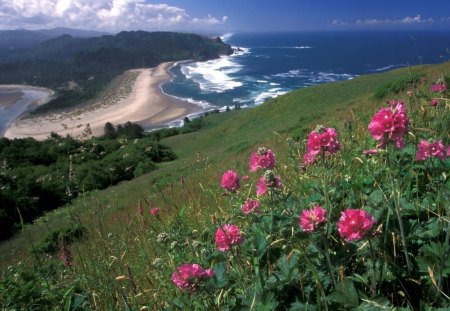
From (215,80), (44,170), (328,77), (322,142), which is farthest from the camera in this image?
(215,80)

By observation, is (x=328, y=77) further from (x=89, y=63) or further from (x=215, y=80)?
(x=89, y=63)

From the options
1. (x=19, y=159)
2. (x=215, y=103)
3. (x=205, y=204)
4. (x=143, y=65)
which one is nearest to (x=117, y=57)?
(x=143, y=65)

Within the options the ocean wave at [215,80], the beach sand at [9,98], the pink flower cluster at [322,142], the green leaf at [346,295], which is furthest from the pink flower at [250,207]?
the beach sand at [9,98]

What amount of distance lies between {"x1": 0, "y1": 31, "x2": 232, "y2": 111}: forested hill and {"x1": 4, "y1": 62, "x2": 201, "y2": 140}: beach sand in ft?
32.5

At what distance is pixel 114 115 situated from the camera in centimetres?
6269

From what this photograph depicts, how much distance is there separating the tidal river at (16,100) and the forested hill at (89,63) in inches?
124

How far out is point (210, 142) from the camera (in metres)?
32.4

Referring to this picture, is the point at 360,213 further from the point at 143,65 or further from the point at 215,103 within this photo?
the point at 143,65

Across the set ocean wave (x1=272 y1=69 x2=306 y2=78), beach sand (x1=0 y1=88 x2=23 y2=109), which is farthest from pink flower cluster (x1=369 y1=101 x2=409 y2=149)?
ocean wave (x1=272 y1=69 x2=306 y2=78)

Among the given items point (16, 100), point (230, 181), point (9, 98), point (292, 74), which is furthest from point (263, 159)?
point (292, 74)

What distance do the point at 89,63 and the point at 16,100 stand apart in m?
63.7

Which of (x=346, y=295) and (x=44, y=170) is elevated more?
(x=346, y=295)

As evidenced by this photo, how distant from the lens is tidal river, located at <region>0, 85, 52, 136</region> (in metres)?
66.1

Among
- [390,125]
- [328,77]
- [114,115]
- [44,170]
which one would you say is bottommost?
[114,115]
